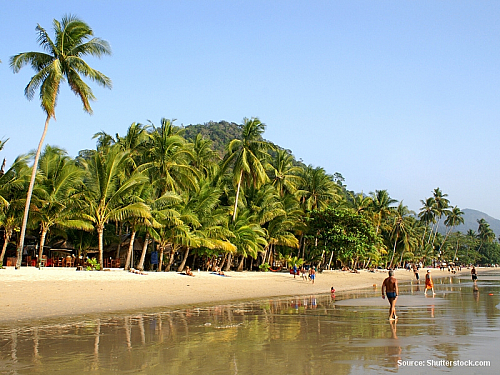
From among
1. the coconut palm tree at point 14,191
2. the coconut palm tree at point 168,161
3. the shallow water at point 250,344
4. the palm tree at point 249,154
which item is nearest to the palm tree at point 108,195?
the coconut palm tree at point 14,191

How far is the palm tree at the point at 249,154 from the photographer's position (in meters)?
34.7

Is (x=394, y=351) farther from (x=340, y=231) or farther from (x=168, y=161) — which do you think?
(x=340, y=231)

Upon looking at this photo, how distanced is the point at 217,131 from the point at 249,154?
90500 millimetres

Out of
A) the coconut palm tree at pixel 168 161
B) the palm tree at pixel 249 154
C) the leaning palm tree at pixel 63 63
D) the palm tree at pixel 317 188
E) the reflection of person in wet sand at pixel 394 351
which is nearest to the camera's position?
the reflection of person in wet sand at pixel 394 351

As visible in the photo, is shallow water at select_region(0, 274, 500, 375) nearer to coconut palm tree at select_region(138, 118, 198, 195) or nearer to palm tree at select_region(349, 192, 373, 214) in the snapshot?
coconut palm tree at select_region(138, 118, 198, 195)

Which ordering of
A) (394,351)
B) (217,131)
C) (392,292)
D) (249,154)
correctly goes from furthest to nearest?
(217,131), (249,154), (392,292), (394,351)

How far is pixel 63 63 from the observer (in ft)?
68.2

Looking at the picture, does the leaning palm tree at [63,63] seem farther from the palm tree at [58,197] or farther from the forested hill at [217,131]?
Answer: the forested hill at [217,131]

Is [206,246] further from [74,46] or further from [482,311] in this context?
[482,311]

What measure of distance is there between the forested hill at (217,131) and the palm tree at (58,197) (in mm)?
82330

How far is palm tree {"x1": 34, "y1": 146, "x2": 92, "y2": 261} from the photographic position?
22.0 m

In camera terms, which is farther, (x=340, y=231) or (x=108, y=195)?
(x=340, y=231)

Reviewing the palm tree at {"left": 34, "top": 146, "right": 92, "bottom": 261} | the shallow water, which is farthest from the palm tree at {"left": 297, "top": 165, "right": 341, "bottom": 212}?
the shallow water

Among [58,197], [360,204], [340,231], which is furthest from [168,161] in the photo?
[360,204]
